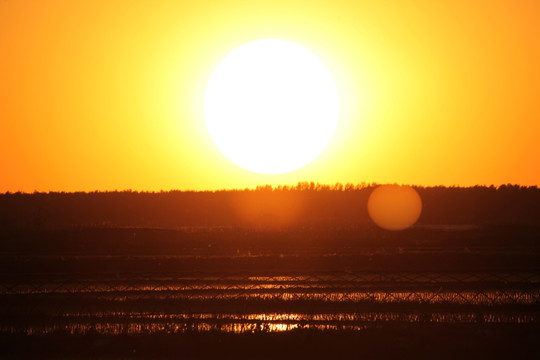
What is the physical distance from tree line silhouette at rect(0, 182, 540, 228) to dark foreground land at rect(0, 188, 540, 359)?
81.7 feet

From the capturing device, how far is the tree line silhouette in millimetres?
79438

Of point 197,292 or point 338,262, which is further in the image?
point 338,262

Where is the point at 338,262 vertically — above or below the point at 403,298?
above

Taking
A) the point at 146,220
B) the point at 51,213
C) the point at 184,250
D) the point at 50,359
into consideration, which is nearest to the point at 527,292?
the point at 50,359

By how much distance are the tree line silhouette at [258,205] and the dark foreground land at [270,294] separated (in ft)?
81.7

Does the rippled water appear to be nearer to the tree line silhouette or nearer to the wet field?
the wet field

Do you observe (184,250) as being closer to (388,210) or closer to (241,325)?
(241,325)

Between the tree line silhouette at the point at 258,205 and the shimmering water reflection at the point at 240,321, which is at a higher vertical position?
the tree line silhouette at the point at 258,205

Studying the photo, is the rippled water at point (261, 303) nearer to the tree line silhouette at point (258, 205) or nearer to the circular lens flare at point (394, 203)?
the tree line silhouette at point (258, 205)

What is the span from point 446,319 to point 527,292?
20.2 feet

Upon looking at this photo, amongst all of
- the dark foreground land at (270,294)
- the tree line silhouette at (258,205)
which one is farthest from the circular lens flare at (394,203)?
the dark foreground land at (270,294)

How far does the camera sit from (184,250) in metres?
45.7

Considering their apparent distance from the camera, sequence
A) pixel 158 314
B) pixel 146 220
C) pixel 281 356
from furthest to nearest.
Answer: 1. pixel 146 220
2. pixel 158 314
3. pixel 281 356

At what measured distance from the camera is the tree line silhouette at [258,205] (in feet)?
261
